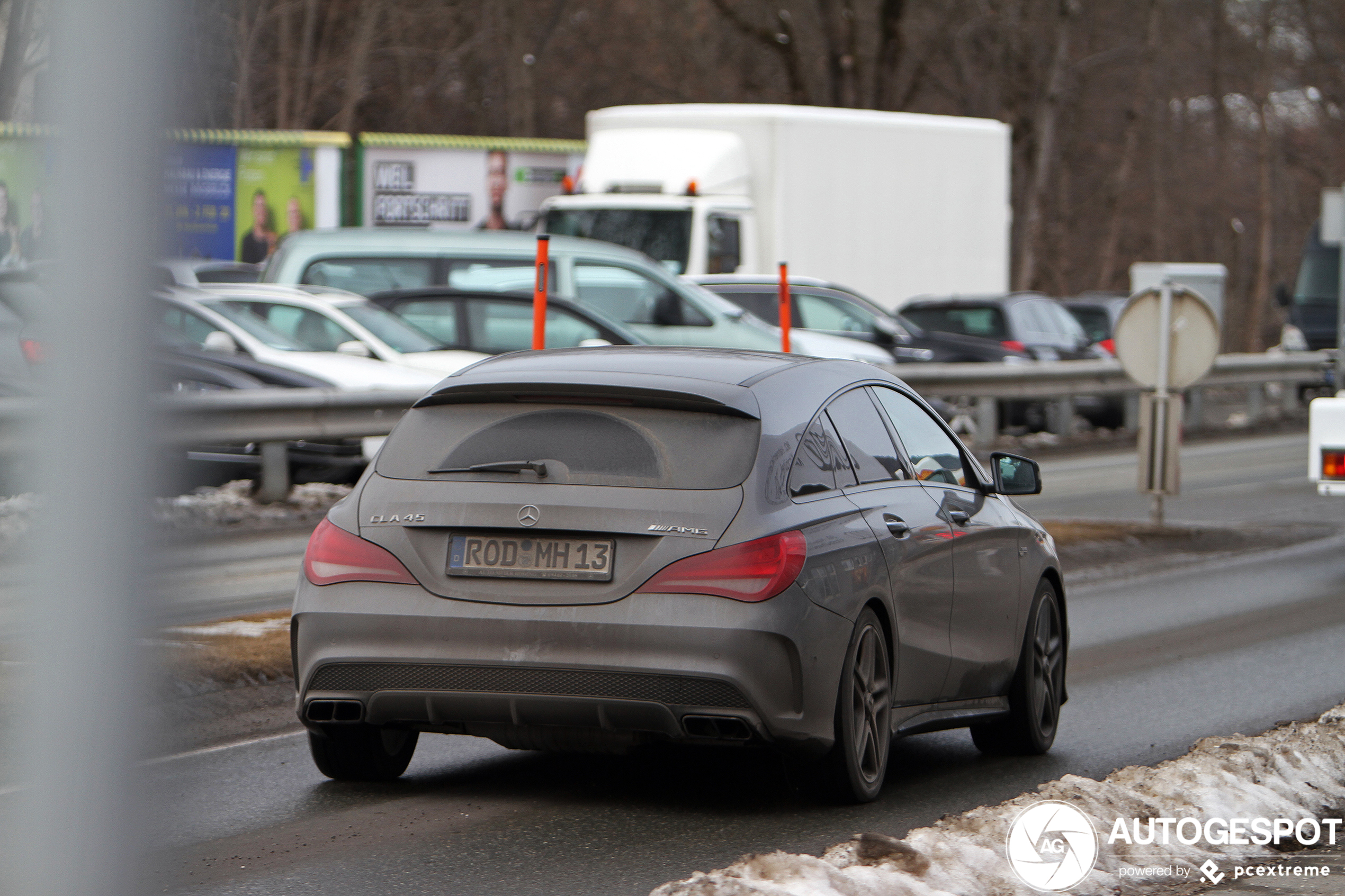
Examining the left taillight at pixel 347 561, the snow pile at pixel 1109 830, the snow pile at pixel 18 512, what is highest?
the snow pile at pixel 18 512

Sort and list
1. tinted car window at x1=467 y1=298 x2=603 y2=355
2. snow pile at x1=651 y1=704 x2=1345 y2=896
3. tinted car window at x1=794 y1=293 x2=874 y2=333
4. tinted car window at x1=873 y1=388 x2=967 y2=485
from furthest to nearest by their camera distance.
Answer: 1. tinted car window at x1=794 y1=293 x2=874 y2=333
2. tinted car window at x1=467 y1=298 x2=603 y2=355
3. tinted car window at x1=873 y1=388 x2=967 y2=485
4. snow pile at x1=651 y1=704 x2=1345 y2=896

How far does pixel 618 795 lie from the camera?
6.07 m

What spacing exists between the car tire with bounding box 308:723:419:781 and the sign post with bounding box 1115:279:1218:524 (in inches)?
347

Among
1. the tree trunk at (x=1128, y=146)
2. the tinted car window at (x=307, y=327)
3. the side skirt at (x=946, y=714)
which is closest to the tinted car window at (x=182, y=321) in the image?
the side skirt at (x=946, y=714)

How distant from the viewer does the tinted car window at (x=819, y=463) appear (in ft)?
18.7

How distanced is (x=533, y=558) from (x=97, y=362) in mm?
3761

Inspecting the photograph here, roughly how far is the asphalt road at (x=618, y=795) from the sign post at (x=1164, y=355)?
3.81 m

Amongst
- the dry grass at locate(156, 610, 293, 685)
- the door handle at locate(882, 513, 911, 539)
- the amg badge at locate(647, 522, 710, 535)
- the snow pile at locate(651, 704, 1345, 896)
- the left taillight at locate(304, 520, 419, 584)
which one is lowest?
the dry grass at locate(156, 610, 293, 685)

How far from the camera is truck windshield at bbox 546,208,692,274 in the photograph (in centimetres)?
2312

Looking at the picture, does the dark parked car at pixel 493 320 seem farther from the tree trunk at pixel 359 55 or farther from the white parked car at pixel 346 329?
the tree trunk at pixel 359 55

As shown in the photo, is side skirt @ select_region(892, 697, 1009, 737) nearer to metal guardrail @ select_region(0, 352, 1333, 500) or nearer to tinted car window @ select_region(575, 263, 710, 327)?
metal guardrail @ select_region(0, 352, 1333, 500)

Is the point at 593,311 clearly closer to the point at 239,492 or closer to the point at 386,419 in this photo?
the point at 386,419

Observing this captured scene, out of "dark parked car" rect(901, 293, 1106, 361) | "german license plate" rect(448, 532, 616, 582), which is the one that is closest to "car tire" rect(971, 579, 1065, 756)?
"german license plate" rect(448, 532, 616, 582)

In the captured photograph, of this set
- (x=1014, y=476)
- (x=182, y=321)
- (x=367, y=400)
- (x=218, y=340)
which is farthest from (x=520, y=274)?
(x=182, y=321)
